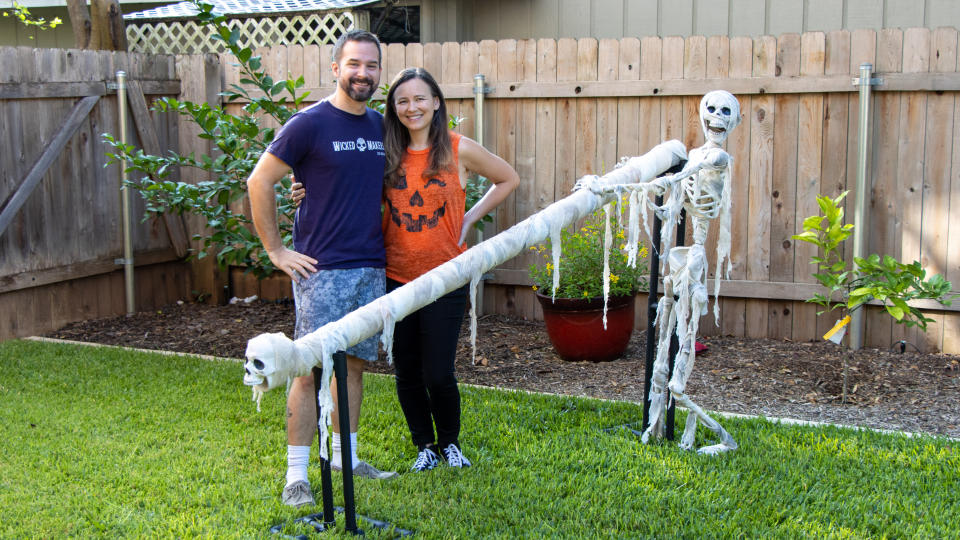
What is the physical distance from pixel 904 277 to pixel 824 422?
996 millimetres

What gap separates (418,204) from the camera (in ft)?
11.3

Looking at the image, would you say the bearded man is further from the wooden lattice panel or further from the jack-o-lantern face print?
the wooden lattice panel

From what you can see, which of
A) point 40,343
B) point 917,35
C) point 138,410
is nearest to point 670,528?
point 138,410

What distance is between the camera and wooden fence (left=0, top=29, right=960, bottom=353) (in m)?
5.43

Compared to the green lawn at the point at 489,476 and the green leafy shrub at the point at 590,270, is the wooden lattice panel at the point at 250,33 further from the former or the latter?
the green lawn at the point at 489,476

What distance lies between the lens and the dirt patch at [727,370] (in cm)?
463

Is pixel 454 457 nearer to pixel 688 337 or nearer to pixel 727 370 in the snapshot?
pixel 688 337

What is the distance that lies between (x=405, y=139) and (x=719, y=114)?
4.07ft

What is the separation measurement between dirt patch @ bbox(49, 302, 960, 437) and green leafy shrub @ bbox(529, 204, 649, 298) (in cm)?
45

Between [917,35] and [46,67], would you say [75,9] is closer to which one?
Answer: [46,67]

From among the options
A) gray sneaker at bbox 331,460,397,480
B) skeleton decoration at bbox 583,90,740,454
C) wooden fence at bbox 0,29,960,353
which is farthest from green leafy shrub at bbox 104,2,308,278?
skeleton decoration at bbox 583,90,740,454

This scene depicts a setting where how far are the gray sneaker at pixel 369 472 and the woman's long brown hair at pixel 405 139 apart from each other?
115cm

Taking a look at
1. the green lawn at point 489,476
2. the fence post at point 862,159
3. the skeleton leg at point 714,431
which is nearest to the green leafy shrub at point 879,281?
the fence post at point 862,159

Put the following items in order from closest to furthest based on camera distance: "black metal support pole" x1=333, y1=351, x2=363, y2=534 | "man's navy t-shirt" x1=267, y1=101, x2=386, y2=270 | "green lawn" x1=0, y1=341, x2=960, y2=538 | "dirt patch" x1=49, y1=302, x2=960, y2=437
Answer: "black metal support pole" x1=333, y1=351, x2=363, y2=534
"green lawn" x1=0, y1=341, x2=960, y2=538
"man's navy t-shirt" x1=267, y1=101, x2=386, y2=270
"dirt patch" x1=49, y1=302, x2=960, y2=437
